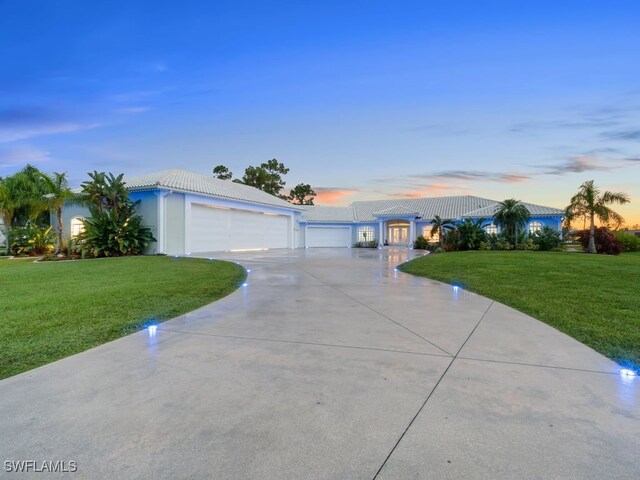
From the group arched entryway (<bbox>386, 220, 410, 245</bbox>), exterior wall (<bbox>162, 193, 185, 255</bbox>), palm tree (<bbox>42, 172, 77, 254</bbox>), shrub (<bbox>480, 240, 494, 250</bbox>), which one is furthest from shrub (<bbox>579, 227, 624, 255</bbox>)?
palm tree (<bbox>42, 172, 77, 254</bbox>)

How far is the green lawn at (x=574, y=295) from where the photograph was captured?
428 centimetres

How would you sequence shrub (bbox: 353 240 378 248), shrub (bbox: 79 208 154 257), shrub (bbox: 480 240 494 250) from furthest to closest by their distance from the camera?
1. shrub (bbox: 353 240 378 248)
2. shrub (bbox: 480 240 494 250)
3. shrub (bbox: 79 208 154 257)

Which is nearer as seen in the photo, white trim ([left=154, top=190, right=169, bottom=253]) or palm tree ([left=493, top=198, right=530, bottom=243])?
white trim ([left=154, top=190, right=169, bottom=253])

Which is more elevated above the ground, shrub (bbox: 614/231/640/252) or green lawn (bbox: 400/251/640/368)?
shrub (bbox: 614/231/640/252)

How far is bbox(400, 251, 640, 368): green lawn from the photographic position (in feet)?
14.0

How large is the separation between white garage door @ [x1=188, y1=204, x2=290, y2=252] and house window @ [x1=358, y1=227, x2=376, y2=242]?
9823mm

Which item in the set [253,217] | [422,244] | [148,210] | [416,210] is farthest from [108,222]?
[416,210]

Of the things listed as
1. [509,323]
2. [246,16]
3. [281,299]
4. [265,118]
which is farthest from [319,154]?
[509,323]

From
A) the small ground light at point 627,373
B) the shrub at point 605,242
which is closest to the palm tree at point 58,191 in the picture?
the small ground light at point 627,373

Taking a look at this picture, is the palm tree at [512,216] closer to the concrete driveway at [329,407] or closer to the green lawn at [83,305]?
the green lawn at [83,305]

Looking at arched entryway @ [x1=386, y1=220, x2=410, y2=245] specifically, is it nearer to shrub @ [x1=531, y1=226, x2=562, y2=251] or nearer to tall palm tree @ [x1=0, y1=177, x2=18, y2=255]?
shrub @ [x1=531, y1=226, x2=562, y2=251]

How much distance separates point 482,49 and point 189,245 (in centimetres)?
1714

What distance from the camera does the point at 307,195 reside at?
191 ft

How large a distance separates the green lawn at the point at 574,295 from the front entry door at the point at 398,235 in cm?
2445
